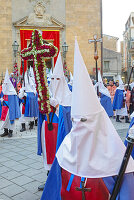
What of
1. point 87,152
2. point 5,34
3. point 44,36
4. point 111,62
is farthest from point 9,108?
point 111,62

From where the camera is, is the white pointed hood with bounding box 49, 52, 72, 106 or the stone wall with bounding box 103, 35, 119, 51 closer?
the white pointed hood with bounding box 49, 52, 72, 106

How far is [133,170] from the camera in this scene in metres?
1.88

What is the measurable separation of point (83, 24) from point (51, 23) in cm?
303

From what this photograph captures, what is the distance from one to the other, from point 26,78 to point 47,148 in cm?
548

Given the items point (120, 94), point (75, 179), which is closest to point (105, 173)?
point (75, 179)

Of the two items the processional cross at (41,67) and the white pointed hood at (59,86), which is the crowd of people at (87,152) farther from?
the white pointed hood at (59,86)

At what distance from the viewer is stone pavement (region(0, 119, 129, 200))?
4.05 metres

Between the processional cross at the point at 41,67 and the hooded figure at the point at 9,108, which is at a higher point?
the processional cross at the point at 41,67

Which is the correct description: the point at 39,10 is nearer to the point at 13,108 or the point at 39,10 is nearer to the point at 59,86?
the point at 13,108

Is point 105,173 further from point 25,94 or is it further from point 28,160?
point 25,94

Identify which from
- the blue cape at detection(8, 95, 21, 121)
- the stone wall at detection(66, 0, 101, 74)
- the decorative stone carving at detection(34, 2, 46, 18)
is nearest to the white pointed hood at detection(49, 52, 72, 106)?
the blue cape at detection(8, 95, 21, 121)

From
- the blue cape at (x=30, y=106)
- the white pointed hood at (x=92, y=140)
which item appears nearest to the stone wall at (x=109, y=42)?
the blue cape at (x=30, y=106)

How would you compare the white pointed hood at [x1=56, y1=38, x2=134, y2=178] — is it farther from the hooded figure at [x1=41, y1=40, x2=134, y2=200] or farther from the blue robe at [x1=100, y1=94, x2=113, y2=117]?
the blue robe at [x1=100, y1=94, x2=113, y2=117]

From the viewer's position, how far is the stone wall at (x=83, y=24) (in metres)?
22.3
